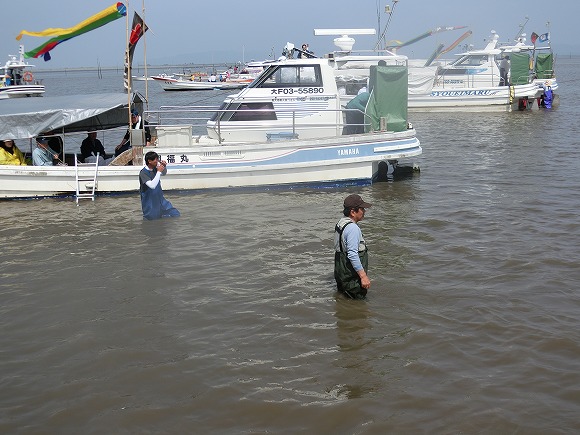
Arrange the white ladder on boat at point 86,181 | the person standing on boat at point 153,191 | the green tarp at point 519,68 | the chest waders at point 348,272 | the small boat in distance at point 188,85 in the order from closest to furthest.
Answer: the chest waders at point 348,272, the person standing on boat at point 153,191, the white ladder on boat at point 86,181, the green tarp at point 519,68, the small boat in distance at point 188,85

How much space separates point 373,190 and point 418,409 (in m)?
8.97

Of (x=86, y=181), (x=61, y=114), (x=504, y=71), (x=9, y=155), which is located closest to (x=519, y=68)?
(x=504, y=71)

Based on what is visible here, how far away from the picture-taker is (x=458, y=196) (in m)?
14.3

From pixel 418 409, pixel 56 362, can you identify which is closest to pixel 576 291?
pixel 418 409

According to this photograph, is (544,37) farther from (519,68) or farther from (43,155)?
(43,155)

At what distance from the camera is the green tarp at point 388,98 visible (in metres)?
14.8

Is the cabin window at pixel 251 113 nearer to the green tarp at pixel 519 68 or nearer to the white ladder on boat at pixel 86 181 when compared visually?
the white ladder on boat at pixel 86 181

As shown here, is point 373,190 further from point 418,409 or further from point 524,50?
point 524,50

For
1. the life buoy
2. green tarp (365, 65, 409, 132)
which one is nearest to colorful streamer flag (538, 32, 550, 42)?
green tarp (365, 65, 409, 132)

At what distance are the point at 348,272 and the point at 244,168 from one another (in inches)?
260

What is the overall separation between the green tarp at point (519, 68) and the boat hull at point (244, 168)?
18.3 metres

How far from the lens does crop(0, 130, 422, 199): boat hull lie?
13.9 m

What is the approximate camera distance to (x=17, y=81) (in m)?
50.4

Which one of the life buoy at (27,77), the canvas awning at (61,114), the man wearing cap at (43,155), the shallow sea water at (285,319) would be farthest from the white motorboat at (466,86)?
the life buoy at (27,77)
